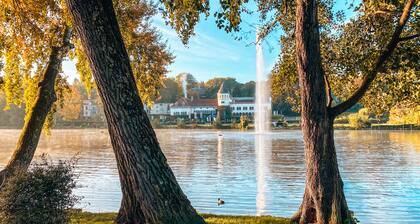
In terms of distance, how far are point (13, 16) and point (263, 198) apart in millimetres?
9733

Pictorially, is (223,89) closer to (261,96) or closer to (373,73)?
(261,96)

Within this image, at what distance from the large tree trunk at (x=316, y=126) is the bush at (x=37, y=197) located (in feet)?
13.3

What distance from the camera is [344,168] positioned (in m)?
23.0

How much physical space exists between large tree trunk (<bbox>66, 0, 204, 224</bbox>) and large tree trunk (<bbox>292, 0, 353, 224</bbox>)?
2435 mm

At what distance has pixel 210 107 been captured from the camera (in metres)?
134

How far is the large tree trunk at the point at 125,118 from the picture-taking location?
20.1 ft

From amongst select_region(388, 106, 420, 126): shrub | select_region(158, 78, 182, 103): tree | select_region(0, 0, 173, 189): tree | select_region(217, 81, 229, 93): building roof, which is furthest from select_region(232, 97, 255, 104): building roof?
select_region(0, 0, 173, 189): tree

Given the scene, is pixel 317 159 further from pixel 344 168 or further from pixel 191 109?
pixel 191 109

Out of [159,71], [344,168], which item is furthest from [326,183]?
[344,168]

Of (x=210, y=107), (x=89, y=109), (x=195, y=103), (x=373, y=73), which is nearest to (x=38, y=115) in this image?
(x=373, y=73)

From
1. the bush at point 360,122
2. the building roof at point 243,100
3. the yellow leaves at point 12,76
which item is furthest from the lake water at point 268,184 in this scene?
the building roof at point 243,100

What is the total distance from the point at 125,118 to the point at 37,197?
1641 mm

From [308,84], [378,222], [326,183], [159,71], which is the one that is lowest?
[378,222]

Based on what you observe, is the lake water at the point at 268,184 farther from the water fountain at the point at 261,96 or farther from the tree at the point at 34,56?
the water fountain at the point at 261,96
